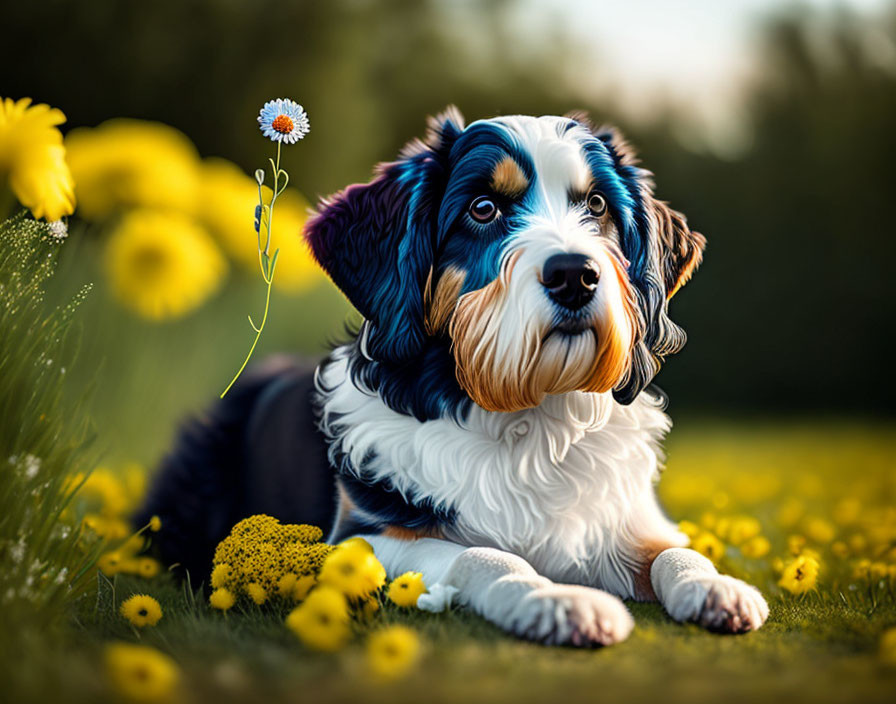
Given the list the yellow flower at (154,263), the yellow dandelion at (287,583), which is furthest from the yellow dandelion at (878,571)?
the yellow flower at (154,263)

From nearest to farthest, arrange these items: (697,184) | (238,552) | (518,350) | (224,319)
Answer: (518,350) → (238,552) → (224,319) → (697,184)

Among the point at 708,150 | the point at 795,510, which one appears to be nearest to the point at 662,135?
the point at 708,150

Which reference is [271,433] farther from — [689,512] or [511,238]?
[689,512]

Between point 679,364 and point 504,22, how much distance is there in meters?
5.20

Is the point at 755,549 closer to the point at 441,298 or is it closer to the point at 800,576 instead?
the point at 800,576

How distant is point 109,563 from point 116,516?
3.98 feet

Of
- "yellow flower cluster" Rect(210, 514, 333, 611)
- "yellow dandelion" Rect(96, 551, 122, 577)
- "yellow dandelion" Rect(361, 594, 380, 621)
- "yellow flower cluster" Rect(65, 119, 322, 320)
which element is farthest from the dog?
"yellow flower cluster" Rect(65, 119, 322, 320)

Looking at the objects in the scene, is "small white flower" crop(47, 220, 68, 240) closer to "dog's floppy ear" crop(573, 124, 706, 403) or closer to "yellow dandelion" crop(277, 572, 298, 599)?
"yellow dandelion" crop(277, 572, 298, 599)

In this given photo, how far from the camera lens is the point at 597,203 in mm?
3143

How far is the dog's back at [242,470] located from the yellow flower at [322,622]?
4.00 feet

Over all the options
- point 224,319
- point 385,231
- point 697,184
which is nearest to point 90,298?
point 224,319

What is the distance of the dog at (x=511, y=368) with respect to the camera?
9.14 ft

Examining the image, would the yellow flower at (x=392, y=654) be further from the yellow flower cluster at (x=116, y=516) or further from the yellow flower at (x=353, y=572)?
the yellow flower cluster at (x=116, y=516)

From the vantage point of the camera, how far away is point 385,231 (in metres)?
3.26
